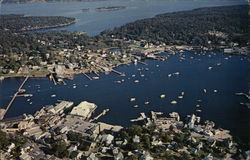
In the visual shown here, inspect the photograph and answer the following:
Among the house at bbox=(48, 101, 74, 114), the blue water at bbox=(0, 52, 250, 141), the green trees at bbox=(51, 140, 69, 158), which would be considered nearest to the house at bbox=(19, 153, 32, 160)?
the green trees at bbox=(51, 140, 69, 158)

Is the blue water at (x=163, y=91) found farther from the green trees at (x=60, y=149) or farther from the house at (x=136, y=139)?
the green trees at (x=60, y=149)

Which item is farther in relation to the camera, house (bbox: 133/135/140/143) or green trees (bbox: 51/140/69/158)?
house (bbox: 133/135/140/143)

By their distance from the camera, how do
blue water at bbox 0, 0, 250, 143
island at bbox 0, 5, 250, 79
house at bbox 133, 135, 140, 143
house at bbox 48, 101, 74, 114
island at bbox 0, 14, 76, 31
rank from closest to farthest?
house at bbox 133, 135, 140, 143 < blue water at bbox 0, 0, 250, 143 < house at bbox 48, 101, 74, 114 < island at bbox 0, 5, 250, 79 < island at bbox 0, 14, 76, 31

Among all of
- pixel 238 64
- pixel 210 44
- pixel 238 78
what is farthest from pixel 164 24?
pixel 238 78

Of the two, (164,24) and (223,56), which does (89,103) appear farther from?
(164,24)

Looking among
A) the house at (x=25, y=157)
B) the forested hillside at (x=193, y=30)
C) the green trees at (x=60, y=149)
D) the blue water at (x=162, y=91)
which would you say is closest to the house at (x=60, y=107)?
A: the blue water at (x=162, y=91)

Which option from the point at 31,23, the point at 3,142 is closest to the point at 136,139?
the point at 3,142

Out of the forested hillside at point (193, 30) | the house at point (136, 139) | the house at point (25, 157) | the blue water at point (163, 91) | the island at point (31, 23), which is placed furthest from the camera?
the island at point (31, 23)

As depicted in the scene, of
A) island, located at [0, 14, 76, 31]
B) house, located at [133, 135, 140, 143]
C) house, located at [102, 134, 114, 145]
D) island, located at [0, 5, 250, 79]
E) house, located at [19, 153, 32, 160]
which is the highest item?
island, located at [0, 14, 76, 31]

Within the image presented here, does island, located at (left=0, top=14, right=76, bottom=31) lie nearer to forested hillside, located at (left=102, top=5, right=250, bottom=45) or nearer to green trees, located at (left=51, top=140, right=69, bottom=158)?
forested hillside, located at (left=102, top=5, right=250, bottom=45)
